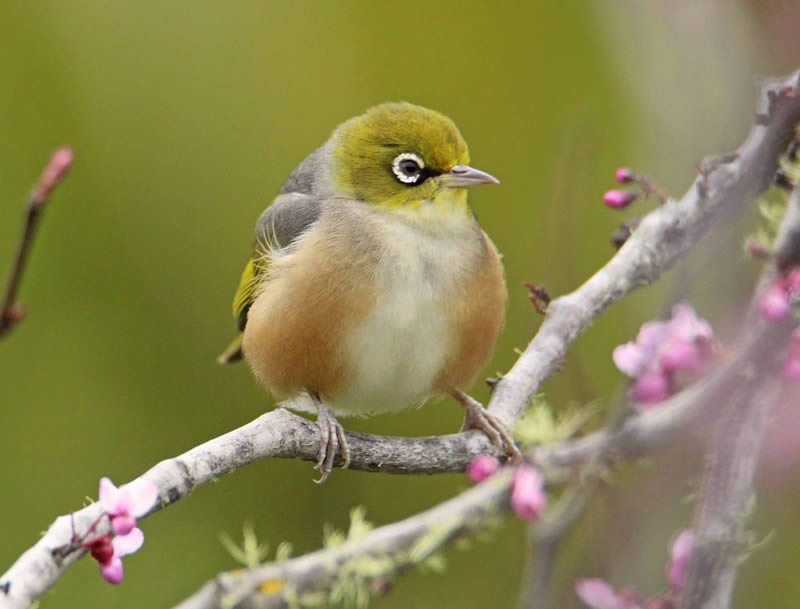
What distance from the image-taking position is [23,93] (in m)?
7.23

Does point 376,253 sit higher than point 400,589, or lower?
higher

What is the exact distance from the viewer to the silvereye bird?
4.50 m

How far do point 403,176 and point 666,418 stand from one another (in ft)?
10.8

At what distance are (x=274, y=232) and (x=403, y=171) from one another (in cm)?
63

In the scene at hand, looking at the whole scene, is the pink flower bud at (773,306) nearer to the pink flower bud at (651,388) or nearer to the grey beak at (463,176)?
the pink flower bud at (651,388)

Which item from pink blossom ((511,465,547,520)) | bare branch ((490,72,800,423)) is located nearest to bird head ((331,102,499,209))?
bare branch ((490,72,800,423))

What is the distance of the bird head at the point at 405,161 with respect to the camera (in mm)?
4809

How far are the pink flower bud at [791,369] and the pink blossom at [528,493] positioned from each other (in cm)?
48

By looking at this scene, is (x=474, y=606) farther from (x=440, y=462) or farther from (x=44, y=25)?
(x=44, y=25)

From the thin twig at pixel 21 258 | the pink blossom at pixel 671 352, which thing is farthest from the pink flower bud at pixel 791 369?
the thin twig at pixel 21 258

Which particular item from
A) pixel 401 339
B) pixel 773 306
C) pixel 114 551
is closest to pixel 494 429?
pixel 401 339

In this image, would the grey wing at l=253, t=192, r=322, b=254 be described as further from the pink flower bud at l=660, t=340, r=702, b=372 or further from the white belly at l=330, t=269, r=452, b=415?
the pink flower bud at l=660, t=340, r=702, b=372

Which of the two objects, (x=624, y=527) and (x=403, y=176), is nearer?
(x=624, y=527)

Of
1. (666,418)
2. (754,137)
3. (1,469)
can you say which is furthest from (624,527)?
(1,469)
